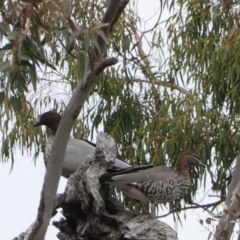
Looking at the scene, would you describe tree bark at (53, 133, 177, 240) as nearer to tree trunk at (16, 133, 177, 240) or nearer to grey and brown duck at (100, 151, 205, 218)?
tree trunk at (16, 133, 177, 240)

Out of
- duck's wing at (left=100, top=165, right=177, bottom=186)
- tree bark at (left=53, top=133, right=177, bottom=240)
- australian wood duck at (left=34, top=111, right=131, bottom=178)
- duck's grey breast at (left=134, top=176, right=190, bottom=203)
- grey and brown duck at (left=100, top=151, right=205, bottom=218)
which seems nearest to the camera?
tree bark at (left=53, top=133, right=177, bottom=240)

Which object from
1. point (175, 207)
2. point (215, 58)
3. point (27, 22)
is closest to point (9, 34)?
point (27, 22)

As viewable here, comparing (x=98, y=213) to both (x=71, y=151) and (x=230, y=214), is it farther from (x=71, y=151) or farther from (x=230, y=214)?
(x=71, y=151)

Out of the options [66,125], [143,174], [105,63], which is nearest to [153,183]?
[143,174]

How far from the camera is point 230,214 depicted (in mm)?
4879

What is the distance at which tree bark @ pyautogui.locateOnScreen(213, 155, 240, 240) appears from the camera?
16.0 ft

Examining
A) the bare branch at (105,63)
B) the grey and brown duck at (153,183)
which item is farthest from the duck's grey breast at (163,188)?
the bare branch at (105,63)

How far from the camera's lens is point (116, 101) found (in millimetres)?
8914

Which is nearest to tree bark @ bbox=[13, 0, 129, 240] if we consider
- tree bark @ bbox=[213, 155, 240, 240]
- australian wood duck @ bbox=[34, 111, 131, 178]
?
tree bark @ bbox=[213, 155, 240, 240]

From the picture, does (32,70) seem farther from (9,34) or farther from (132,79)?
(132,79)

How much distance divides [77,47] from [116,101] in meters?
4.00

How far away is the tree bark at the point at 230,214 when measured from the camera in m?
4.87

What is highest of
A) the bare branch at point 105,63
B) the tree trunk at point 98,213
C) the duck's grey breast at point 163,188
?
the duck's grey breast at point 163,188

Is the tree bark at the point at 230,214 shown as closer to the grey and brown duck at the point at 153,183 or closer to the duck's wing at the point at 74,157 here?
the grey and brown duck at the point at 153,183
